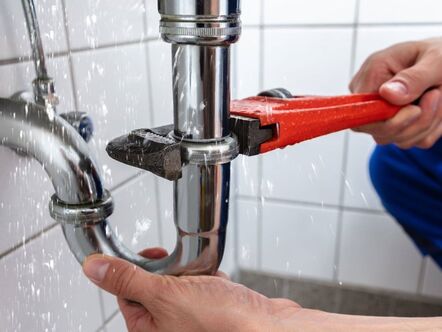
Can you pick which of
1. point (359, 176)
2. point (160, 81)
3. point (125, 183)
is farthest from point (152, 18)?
point (359, 176)

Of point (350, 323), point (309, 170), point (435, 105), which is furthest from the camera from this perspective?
point (309, 170)

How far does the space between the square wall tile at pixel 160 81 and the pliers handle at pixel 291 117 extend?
0.55 ft

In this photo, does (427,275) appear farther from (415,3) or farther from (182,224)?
(182,224)

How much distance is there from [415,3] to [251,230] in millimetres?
418

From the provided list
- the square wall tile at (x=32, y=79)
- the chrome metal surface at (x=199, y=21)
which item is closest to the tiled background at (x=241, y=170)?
the square wall tile at (x=32, y=79)

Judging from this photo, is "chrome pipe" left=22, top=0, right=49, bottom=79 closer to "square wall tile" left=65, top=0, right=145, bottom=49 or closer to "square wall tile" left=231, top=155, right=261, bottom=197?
"square wall tile" left=65, top=0, right=145, bottom=49

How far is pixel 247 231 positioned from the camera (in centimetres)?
78

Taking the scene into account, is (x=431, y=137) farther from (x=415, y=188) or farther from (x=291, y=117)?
(x=291, y=117)

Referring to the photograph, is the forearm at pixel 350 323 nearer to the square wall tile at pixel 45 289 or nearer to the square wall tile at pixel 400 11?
the square wall tile at pixel 45 289

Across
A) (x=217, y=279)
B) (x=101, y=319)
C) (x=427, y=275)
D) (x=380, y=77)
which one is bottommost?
(x=427, y=275)

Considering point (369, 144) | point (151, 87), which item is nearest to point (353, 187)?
point (369, 144)

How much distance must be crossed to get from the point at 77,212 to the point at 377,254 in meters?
0.55

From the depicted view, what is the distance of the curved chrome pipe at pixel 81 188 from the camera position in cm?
26

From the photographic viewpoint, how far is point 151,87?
1.51ft
